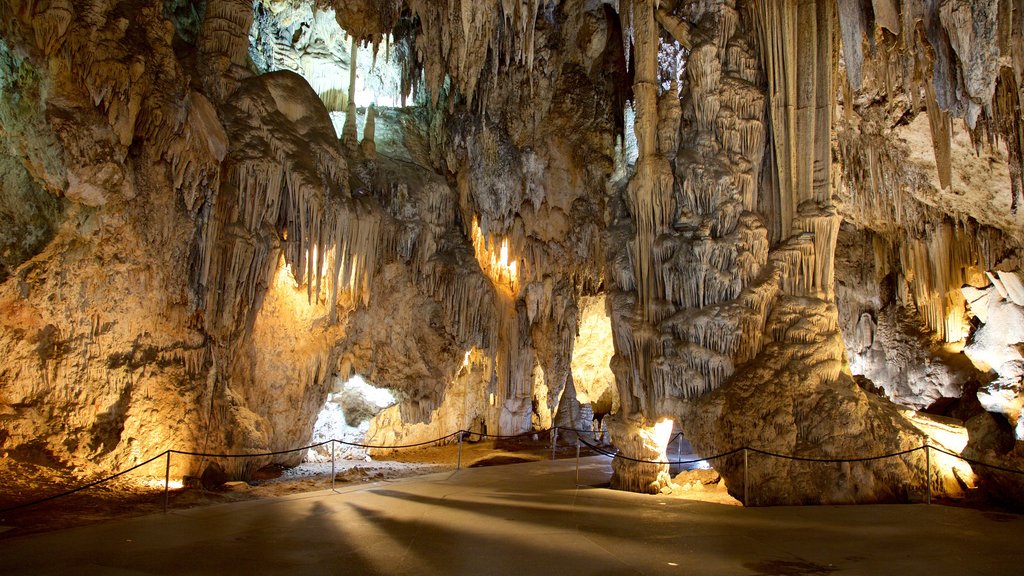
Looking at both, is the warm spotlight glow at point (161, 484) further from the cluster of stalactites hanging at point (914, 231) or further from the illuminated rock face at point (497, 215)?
the cluster of stalactites hanging at point (914, 231)

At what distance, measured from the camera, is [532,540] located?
502 cm

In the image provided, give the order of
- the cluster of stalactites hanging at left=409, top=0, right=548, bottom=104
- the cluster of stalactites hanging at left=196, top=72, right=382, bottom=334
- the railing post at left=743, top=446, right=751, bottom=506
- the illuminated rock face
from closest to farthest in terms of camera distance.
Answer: the railing post at left=743, top=446, right=751, bottom=506, the illuminated rock face, the cluster of stalactites hanging at left=196, top=72, right=382, bottom=334, the cluster of stalactites hanging at left=409, top=0, right=548, bottom=104

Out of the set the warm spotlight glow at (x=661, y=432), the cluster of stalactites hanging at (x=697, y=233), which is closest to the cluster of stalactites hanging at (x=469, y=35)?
the cluster of stalactites hanging at (x=697, y=233)

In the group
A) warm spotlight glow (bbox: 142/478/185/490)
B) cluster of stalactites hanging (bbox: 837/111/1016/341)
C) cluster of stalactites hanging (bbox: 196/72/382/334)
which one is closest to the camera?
warm spotlight glow (bbox: 142/478/185/490)

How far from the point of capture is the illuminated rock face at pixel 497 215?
7359mm

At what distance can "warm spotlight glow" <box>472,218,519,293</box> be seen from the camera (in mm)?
14469

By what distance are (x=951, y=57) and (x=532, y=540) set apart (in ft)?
21.4

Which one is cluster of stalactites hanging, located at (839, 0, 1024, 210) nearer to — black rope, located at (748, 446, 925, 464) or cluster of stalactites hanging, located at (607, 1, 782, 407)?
cluster of stalactites hanging, located at (607, 1, 782, 407)

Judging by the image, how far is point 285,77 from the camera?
11.3 m

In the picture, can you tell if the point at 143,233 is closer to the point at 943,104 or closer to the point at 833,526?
the point at 833,526

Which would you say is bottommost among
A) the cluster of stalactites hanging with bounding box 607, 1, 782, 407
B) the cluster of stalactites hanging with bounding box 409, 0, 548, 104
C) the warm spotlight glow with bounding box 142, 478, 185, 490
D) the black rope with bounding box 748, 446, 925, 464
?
the warm spotlight glow with bounding box 142, 478, 185, 490

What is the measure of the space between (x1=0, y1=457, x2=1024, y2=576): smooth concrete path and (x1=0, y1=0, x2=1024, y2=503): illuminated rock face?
143 cm

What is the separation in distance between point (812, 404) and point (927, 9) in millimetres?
4285

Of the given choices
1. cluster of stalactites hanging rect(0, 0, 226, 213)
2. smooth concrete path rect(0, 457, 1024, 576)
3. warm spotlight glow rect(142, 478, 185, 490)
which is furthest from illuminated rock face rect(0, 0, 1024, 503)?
smooth concrete path rect(0, 457, 1024, 576)
